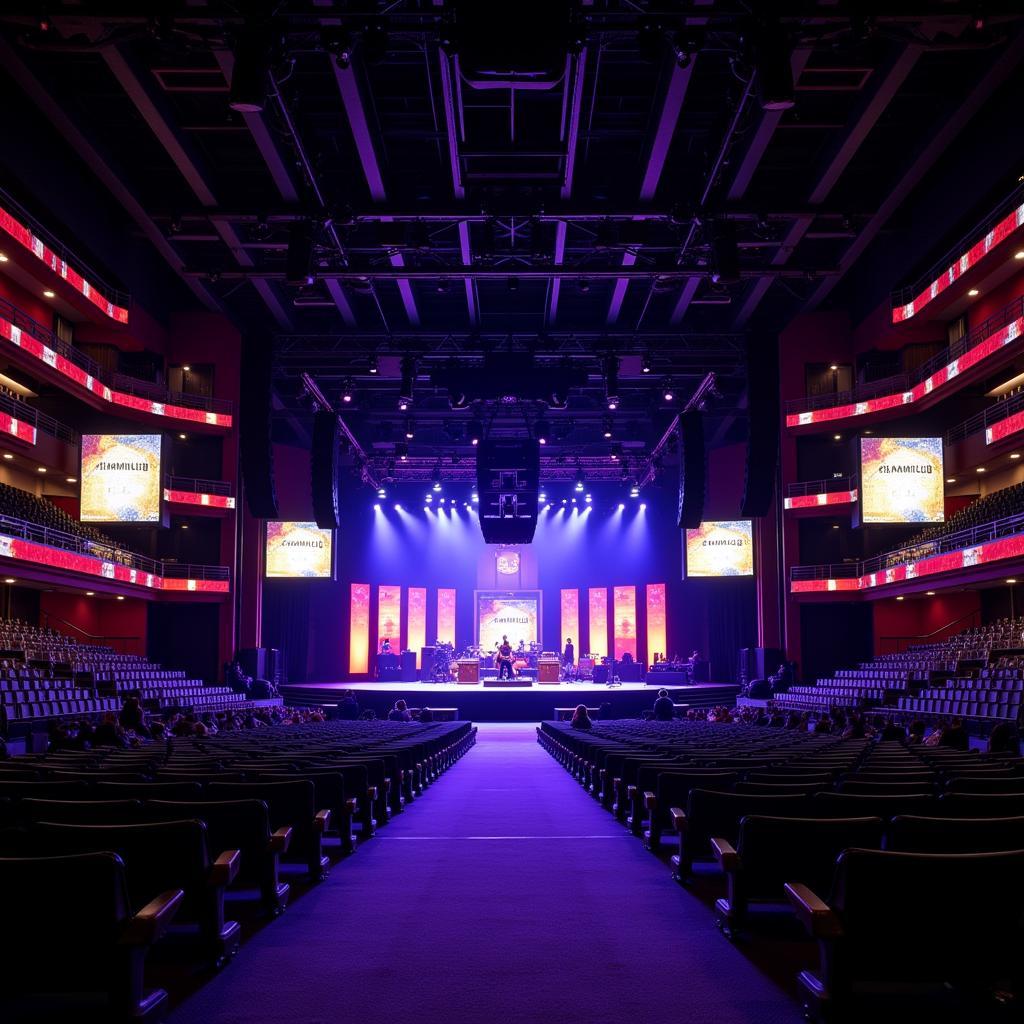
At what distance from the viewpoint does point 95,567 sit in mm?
21375

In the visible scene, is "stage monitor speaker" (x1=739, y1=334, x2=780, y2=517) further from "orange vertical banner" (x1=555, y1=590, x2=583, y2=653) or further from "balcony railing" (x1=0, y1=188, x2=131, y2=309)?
"orange vertical banner" (x1=555, y1=590, x2=583, y2=653)

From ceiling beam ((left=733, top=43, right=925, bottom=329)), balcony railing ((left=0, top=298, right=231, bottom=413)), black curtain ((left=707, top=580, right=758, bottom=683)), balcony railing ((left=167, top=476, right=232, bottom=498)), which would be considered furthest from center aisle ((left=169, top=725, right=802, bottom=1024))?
black curtain ((left=707, top=580, right=758, bottom=683))

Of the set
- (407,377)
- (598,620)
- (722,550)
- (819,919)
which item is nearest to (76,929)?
(819,919)

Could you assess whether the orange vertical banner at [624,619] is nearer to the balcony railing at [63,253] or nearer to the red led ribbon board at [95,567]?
the red led ribbon board at [95,567]

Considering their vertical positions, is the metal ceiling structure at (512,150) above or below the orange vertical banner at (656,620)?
above

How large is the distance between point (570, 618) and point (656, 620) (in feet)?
12.5

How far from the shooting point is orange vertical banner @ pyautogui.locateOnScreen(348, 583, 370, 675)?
34.0m

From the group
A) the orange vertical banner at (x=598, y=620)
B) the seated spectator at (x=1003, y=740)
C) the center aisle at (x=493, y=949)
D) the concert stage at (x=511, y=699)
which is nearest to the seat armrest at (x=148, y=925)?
the center aisle at (x=493, y=949)

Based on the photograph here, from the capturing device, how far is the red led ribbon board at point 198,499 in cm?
2492

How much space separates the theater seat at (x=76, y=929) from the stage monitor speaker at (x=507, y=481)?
20612 mm

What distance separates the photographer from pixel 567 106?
14.8 m

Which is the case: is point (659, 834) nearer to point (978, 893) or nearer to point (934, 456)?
point (978, 893)

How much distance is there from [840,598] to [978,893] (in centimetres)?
2340

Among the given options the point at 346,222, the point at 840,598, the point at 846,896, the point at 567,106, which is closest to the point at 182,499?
the point at 346,222
